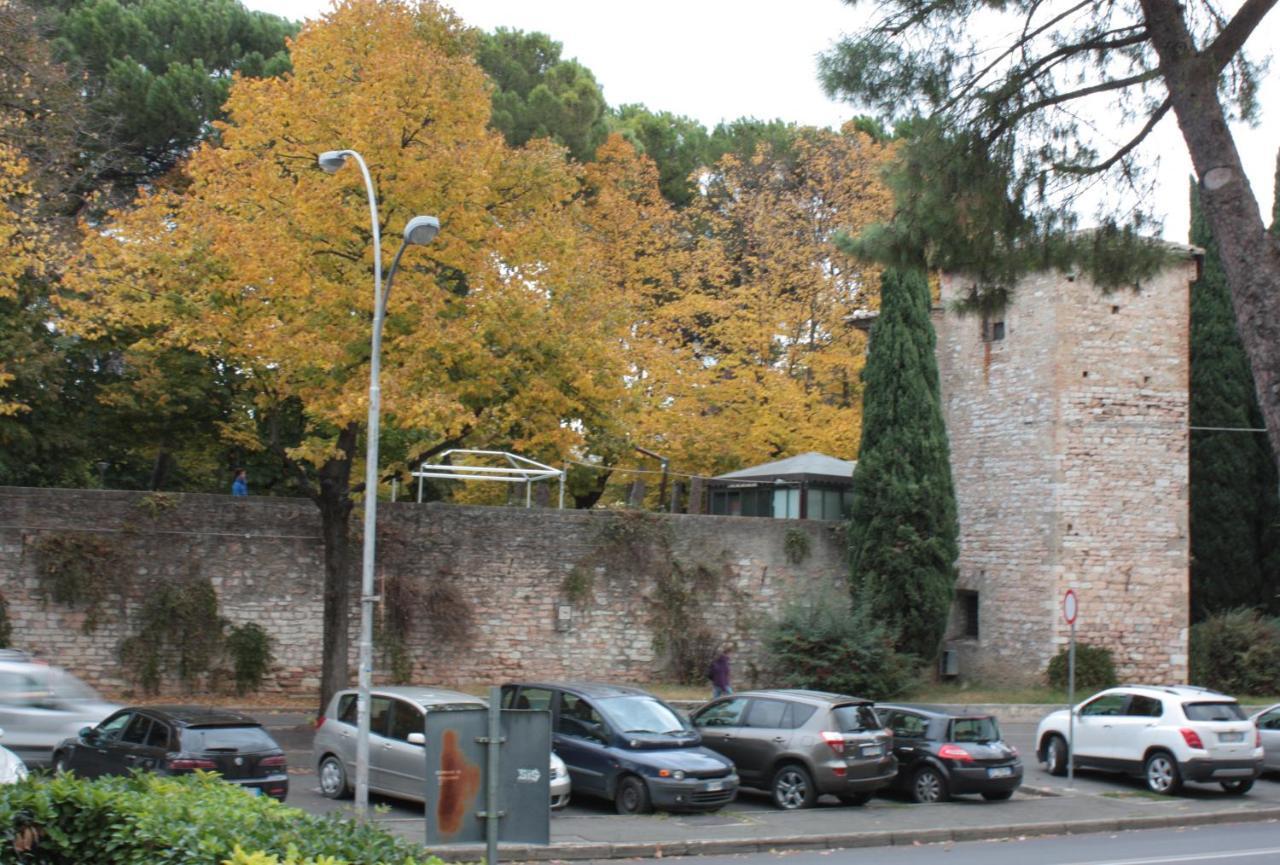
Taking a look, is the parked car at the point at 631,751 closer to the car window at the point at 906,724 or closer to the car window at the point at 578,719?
the car window at the point at 578,719

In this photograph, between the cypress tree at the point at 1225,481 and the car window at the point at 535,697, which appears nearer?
the car window at the point at 535,697

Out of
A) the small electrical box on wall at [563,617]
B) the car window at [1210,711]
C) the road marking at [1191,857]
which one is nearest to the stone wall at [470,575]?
the small electrical box on wall at [563,617]

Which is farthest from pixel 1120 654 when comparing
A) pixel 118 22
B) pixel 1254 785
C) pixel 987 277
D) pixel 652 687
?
pixel 118 22

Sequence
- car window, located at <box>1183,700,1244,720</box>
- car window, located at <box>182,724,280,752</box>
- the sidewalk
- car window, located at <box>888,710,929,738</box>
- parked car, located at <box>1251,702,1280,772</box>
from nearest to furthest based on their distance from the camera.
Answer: the sidewalk, car window, located at <box>182,724,280,752</box>, car window, located at <box>888,710,929,738</box>, car window, located at <box>1183,700,1244,720</box>, parked car, located at <box>1251,702,1280,772</box>

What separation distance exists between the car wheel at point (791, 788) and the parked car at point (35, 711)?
9466 mm

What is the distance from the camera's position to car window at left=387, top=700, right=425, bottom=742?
54.6ft

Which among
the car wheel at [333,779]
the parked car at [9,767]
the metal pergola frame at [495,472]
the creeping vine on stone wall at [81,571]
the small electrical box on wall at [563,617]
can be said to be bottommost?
the car wheel at [333,779]

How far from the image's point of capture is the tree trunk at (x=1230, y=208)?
11.4 metres

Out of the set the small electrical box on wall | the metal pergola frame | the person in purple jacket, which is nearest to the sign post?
the person in purple jacket

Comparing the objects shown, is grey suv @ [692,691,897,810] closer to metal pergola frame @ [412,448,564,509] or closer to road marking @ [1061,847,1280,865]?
road marking @ [1061,847,1280,865]

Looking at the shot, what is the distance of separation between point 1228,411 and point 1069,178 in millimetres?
26820

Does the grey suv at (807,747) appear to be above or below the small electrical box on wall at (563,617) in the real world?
below

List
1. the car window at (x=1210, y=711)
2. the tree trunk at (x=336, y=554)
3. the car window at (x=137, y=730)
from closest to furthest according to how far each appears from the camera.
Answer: the car window at (x=137, y=730) < the car window at (x=1210, y=711) < the tree trunk at (x=336, y=554)

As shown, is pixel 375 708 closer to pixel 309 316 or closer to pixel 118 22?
pixel 309 316
